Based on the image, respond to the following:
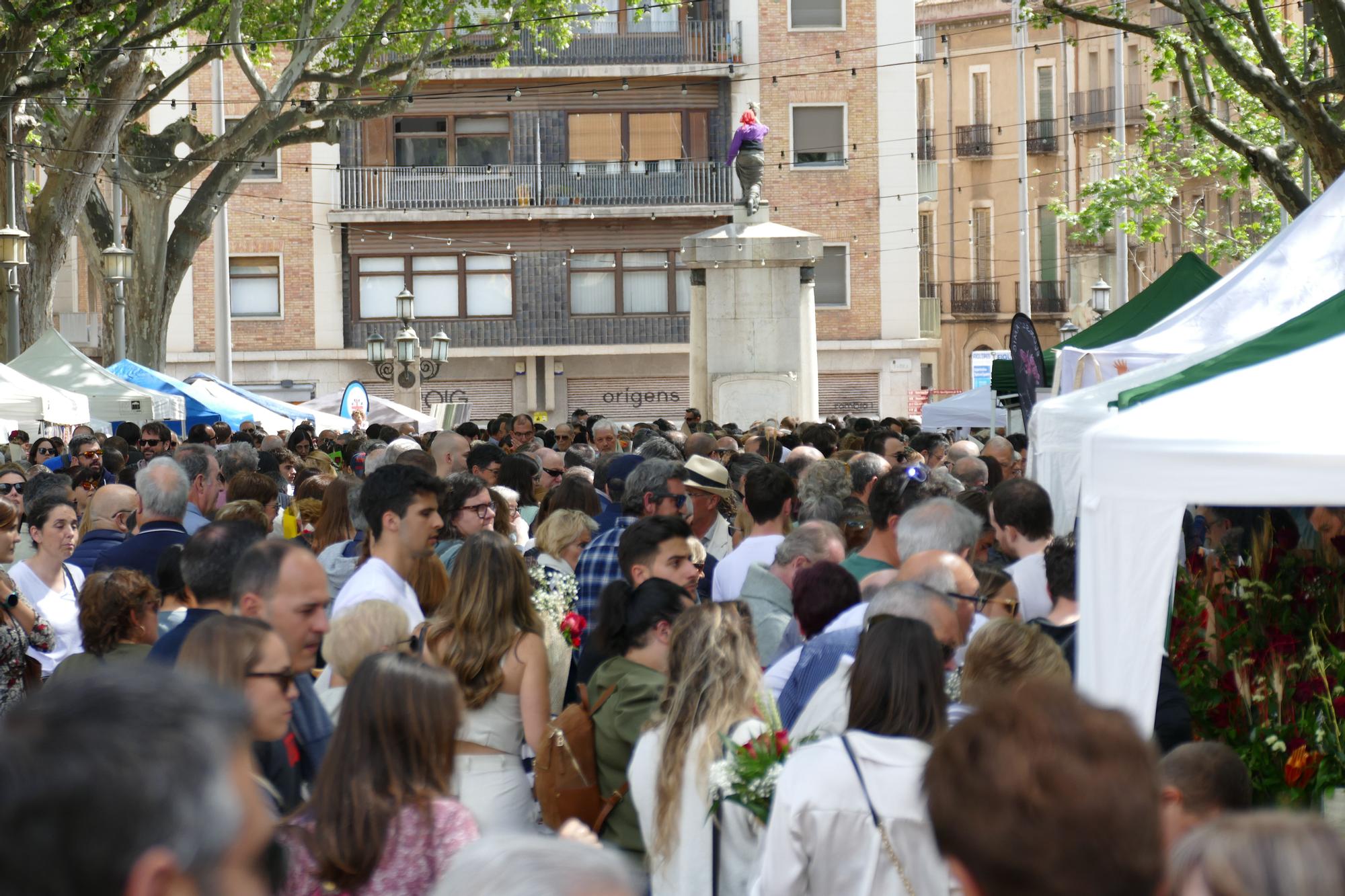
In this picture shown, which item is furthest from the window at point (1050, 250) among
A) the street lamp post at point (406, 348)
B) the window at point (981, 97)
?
the street lamp post at point (406, 348)

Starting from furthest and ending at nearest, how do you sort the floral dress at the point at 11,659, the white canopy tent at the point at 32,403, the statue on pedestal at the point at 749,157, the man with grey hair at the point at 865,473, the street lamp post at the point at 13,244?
1. the statue on pedestal at the point at 749,157
2. the street lamp post at the point at 13,244
3. the white canopy tent at the point at 32,403
4. the man with grey hair at the point at 865,473
5. the floral dress at the point at 11,659

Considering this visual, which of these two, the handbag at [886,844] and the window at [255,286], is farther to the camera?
the window at [255,286]

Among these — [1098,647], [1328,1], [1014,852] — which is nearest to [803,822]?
[1098,647]

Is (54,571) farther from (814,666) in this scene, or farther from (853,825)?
(853,825)

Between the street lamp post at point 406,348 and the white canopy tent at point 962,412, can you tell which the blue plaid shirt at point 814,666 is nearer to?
the white canopy tent at point 962,412

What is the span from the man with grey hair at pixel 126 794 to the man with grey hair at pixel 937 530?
4.65 metres

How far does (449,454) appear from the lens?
11828mm

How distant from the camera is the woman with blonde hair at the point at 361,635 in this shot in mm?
5191

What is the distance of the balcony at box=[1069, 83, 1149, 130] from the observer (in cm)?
5319

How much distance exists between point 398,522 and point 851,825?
317 centimetres

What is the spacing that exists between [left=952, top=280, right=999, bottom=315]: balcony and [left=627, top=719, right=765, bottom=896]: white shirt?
164 ft

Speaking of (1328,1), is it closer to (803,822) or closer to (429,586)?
(429,586)

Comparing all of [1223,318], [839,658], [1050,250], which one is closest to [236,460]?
[1223,318]

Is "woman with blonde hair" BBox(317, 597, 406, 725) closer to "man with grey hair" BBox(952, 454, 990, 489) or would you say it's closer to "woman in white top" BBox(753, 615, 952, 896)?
"woman in white top" BBox(753, 615, 952, 896)
